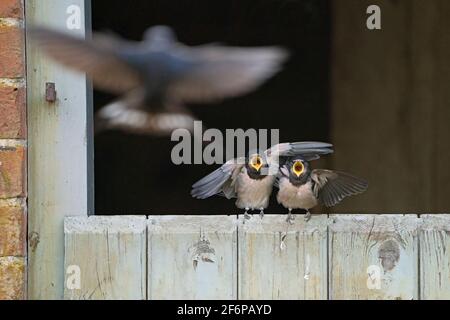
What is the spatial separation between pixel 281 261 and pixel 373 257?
0.17m

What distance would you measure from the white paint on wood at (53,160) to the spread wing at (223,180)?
290 mm

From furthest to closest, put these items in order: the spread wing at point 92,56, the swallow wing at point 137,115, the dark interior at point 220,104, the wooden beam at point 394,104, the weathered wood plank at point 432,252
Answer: the wooden beam at point 394,104, the dark interior at point 220,104, the swallow wing at point 137,115, the weathered wood plank at point 432,252, the spread wing at point 92,56

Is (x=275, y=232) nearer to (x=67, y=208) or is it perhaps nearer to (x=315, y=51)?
(x=67, y=208)

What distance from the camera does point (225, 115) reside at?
2.83 metres

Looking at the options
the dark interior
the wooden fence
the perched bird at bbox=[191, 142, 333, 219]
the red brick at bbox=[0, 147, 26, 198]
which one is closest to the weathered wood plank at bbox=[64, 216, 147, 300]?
the wooden fence

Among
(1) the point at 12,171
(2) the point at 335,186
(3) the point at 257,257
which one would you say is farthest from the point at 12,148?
(2) the point at 335,186

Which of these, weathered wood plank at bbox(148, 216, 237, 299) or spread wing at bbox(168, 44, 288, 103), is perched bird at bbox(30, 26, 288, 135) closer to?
spread wing at bbox(168, 44, 288, 103)

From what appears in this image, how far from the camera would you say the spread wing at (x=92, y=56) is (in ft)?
4.90

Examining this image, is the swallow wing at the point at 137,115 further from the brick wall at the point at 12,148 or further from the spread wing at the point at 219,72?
the brick wall at the point at 12,148

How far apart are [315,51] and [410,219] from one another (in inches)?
52.4

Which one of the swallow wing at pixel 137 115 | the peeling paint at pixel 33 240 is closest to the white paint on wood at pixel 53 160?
the peeling paint at pixel 33 240

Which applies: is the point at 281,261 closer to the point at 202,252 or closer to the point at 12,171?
the point at 202,252

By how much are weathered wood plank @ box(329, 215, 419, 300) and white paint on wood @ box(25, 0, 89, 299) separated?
1.50 feet
